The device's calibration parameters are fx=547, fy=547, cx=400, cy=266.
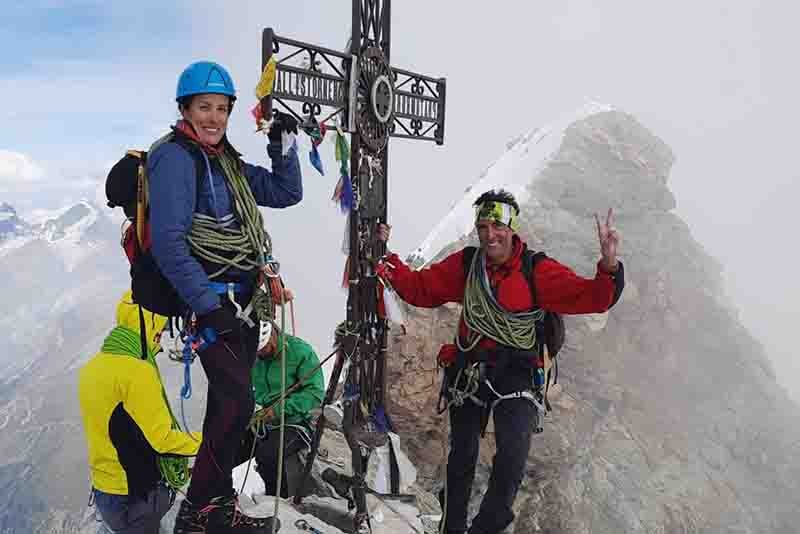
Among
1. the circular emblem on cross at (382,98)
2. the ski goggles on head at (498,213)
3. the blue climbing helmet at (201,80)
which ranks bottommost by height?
the ski goggles on head at (498,213)

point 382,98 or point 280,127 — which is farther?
point 382,98

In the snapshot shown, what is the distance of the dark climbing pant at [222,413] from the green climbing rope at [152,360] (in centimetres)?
58

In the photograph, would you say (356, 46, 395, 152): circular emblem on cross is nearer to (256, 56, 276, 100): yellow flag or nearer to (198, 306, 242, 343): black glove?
(256, 56, 276, 100): yellow flag

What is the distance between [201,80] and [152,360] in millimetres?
2015

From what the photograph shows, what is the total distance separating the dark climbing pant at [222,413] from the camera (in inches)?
132

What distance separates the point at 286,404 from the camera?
5.61 m

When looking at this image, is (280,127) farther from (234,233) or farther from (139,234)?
(139,234)

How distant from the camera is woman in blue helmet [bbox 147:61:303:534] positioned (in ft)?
10.2

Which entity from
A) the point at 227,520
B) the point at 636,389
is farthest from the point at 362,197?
the point at 636,389

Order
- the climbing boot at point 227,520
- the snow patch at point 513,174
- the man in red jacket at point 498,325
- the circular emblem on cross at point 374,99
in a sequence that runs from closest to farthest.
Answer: the climbing boot at point 227,520
the man in red jacket at point 498,325
the circular emblem on cross at point 374,99
the snow patch at point 513,174

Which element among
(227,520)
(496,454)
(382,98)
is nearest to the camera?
(227,520)

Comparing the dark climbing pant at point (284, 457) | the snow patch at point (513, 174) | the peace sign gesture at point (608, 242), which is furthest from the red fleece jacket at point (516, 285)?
the snow patch at point (513, 174)

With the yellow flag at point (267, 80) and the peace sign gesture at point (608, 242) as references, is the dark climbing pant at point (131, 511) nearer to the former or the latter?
the yellow flag at point (267, 80)

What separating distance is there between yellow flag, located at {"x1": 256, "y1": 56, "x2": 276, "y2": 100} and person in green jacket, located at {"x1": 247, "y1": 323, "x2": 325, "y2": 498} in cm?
237
